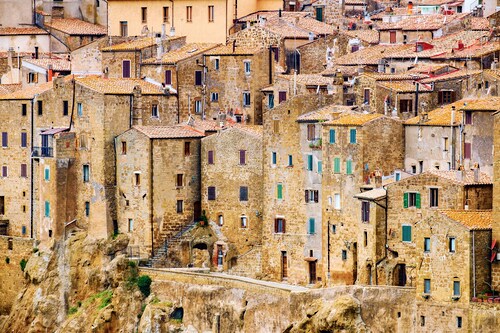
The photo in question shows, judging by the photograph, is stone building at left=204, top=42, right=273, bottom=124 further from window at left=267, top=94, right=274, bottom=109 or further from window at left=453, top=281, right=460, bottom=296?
window at left=453, top=281, right=460, bottom=296

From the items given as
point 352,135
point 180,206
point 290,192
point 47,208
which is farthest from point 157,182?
point 352,135

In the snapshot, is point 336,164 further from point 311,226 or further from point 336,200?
point 311,226

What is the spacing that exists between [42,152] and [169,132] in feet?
23.9

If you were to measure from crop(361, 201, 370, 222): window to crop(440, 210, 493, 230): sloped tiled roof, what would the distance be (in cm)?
478

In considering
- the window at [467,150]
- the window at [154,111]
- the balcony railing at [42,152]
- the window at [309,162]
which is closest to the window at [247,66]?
the window at [154,111]

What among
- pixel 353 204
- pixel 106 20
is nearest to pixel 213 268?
pixel 353 204

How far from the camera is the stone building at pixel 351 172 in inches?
3839

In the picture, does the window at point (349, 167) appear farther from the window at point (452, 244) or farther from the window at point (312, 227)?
the window at point (452, 244)

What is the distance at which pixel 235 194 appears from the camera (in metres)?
105

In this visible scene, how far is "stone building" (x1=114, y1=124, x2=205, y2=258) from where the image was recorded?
105m

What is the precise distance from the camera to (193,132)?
348 ft

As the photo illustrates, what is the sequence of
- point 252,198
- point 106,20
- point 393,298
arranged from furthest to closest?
point 106,20 < point 252,198 < point 393,298

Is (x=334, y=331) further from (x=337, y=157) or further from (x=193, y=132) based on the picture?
(x=193, y=132)

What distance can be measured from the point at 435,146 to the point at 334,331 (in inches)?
340
